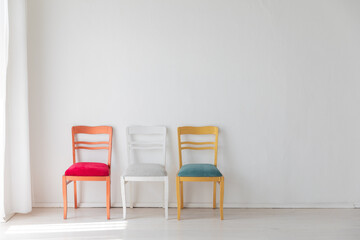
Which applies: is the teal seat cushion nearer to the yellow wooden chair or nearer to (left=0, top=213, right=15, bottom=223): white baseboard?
the yellow wooden chair

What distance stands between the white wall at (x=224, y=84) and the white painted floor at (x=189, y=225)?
8.6 inches

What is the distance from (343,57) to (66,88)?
118 inches

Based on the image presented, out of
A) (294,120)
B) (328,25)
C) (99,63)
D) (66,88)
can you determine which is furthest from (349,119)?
(66,88)

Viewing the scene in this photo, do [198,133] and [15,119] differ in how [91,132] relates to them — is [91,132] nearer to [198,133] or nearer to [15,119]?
[15,119]

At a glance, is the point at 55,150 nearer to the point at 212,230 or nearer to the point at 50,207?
the point at 50,207

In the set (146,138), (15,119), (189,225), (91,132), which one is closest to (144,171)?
(146,138)

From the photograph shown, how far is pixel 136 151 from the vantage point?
12.7 feet

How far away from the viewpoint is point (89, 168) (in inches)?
135

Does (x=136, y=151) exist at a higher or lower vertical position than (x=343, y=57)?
lower

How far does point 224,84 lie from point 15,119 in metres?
2.16

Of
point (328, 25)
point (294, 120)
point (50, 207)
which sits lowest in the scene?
point (50, 207)

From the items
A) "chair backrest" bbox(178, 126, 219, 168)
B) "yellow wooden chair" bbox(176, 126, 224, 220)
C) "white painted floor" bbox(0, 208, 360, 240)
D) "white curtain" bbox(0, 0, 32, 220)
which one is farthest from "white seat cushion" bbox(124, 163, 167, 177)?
"white curtain" bbox(0, 0, 32, 220)

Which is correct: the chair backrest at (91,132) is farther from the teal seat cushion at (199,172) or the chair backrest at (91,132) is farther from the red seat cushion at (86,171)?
the teal seat cushion at (199,172)

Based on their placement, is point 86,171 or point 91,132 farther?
point 91,132
